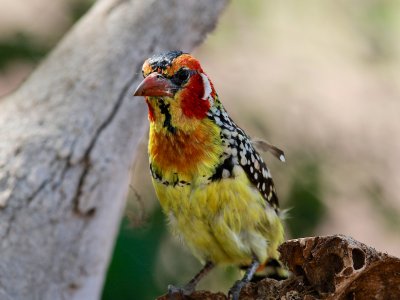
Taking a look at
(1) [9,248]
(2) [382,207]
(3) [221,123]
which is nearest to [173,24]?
(3) [221,123]

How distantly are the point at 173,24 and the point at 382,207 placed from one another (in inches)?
80.7

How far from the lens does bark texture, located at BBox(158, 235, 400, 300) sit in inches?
93.6

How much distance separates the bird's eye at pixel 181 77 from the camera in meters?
2.69

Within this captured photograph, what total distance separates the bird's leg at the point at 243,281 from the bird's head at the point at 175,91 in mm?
545

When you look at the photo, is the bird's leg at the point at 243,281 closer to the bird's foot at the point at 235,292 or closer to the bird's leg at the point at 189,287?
the bird's foot at the point at 235,292

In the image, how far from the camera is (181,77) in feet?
8.89

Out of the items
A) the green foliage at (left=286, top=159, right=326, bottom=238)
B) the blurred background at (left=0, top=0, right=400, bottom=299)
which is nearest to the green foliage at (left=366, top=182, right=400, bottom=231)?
the blurred background at (left=0, top=0, right=400, bottom=299)

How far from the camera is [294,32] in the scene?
5.77 m

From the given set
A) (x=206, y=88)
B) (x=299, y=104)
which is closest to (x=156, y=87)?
(x=206, y=88)

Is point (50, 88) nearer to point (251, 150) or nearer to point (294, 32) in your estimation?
point (251, 150)

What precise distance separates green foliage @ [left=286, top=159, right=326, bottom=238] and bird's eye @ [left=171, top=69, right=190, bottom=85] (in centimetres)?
209

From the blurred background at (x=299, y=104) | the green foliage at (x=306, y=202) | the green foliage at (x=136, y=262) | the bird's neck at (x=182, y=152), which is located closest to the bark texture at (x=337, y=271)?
the bird's neck at (x=182, y=152)

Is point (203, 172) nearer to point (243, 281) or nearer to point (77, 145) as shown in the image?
point (243, 281)

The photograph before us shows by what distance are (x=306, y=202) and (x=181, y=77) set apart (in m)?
2.21
